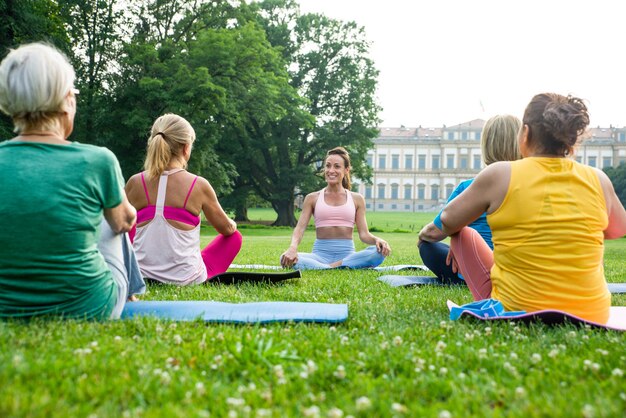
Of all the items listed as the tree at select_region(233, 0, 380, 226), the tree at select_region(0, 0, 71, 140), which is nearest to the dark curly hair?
the tree at select_region(0, 0, 71, 140)

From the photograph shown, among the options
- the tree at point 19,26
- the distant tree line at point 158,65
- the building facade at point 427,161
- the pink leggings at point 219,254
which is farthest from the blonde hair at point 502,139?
the building facade at point 427,161

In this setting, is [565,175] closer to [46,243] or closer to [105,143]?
[46,243]

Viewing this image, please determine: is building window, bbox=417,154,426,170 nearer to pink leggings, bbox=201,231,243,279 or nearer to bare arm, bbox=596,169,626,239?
pink leggings, bbox=201,231,243,279

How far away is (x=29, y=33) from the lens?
17.2 meters

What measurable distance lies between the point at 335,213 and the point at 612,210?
4109 millimetres

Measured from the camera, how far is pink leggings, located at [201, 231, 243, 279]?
509 cm

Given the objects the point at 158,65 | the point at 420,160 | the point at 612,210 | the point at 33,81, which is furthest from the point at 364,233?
the point at 420,160

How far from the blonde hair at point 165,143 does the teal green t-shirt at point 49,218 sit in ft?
5.80

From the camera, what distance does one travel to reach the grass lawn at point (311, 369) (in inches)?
67.2

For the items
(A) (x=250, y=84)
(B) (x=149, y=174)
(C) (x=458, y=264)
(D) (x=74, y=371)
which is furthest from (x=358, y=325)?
(A) (x=250, y=84)

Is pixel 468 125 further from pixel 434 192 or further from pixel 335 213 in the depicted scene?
pixel 335 213

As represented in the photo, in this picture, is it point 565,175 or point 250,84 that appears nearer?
point 565,175

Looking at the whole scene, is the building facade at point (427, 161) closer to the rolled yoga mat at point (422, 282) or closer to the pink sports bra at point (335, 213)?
the pink sports bra at point (335, 213)

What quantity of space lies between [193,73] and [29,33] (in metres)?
5.74
